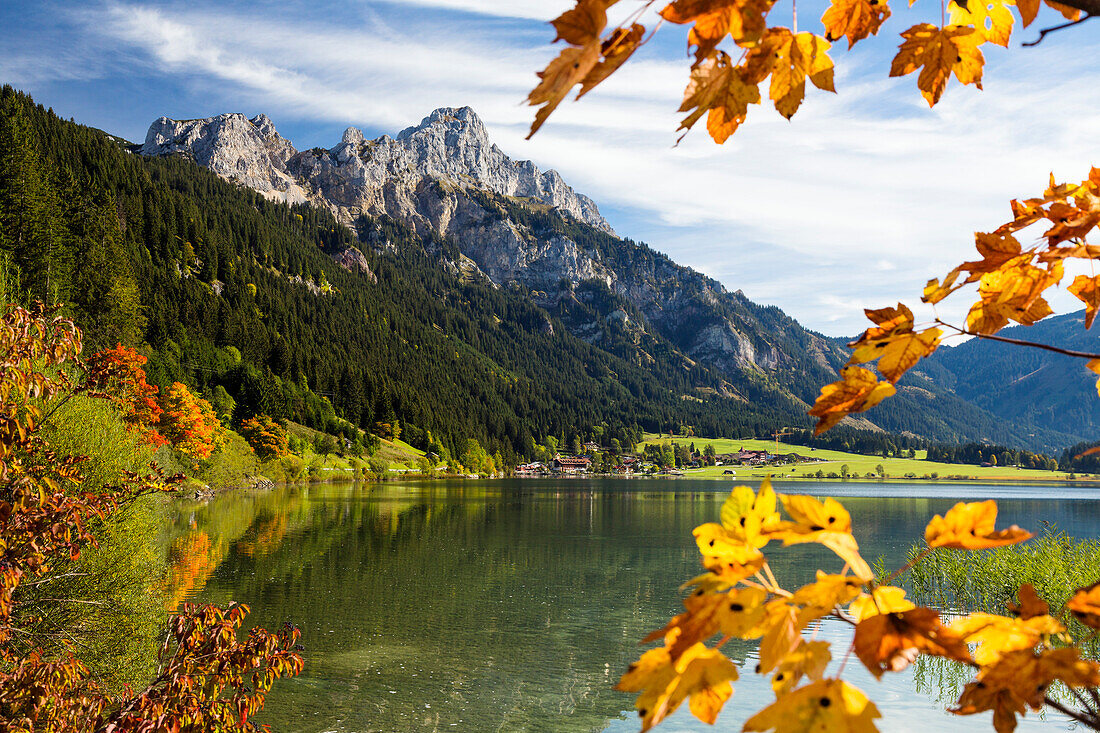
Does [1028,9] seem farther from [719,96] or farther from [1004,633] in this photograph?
[1004,633]

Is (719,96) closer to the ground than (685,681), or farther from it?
farther from it

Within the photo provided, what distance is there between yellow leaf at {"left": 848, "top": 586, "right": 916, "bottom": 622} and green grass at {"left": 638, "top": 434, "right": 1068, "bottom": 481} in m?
129

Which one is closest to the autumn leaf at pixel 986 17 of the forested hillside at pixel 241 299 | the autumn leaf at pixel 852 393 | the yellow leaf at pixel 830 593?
the autumn leaf at pixel 852 393

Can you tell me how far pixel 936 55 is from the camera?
44.6 inches

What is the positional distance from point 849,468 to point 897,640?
160269 millimetres

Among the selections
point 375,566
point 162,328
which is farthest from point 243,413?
point 375,566

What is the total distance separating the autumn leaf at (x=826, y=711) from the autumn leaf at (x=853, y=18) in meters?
0.97

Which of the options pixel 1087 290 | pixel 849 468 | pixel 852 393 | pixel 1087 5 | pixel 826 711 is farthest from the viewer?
pixel 849 468

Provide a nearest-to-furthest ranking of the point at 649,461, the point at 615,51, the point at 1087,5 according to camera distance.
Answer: the point at 615,51 → the point at 1087,5 → the point at 649,461

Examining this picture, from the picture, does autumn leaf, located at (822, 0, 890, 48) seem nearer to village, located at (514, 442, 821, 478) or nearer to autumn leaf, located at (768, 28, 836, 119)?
autumn leaf, located at (768, 28, 836, 119)

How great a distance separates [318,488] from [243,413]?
18938mm

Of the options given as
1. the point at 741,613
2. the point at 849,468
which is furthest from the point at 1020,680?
the point at 849,468

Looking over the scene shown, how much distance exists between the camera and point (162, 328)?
8131 cm

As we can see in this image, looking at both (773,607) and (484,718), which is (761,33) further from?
(484,718)
